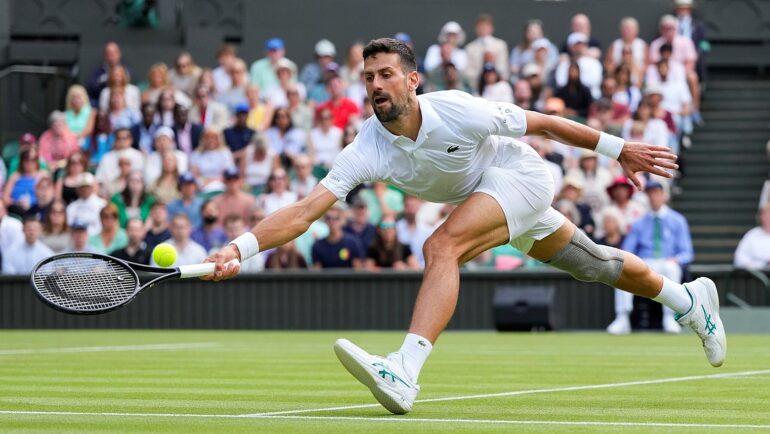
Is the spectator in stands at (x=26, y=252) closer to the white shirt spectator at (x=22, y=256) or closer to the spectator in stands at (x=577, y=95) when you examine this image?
the white shirt spectator at (x=22, y=256)

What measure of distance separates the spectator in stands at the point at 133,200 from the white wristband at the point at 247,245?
12.7 meters

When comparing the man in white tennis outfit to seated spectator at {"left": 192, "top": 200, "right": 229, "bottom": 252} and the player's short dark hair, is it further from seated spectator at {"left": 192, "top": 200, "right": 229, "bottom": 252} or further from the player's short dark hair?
seated spectator at {"left": 192, "top": 200, "right": 229, "bottom": 252}

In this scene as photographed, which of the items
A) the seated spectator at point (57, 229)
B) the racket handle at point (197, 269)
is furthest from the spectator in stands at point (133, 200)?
the racket handle at point (197, 269)

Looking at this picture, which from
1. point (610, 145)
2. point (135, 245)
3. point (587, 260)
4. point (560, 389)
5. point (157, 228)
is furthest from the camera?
point (157, 228)

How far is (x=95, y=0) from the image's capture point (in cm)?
2583

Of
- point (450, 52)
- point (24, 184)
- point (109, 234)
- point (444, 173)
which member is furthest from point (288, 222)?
point (450, 52)

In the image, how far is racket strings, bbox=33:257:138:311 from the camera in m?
6.88

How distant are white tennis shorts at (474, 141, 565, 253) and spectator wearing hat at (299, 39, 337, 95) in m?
14.5

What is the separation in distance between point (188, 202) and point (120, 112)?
8.59ft

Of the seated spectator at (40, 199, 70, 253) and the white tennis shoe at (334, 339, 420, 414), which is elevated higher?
the seated spectator at (40, 199, 70, 253)

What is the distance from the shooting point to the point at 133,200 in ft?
65.6

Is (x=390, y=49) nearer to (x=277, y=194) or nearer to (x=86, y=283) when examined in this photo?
(x=86, y=283)

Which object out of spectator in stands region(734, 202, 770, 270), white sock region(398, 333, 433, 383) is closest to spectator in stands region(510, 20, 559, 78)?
spectator in stands region(734, 202, 770, 270)

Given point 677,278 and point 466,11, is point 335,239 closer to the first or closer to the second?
point 677,278
